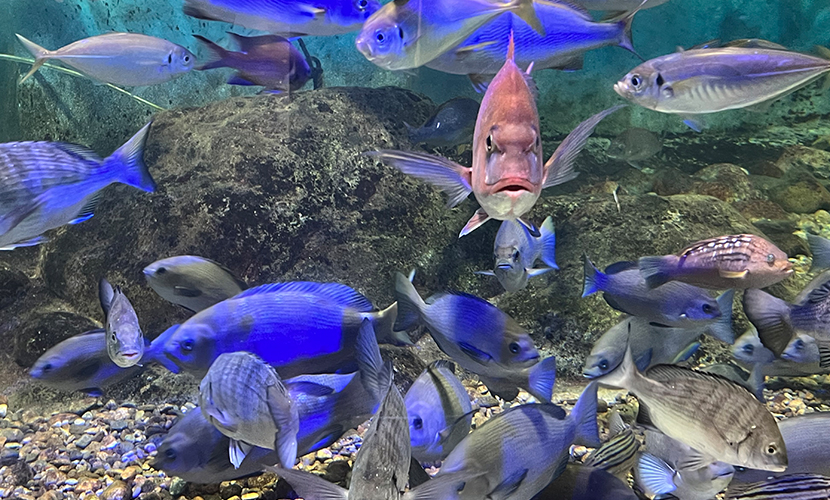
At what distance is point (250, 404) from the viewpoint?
161 cm

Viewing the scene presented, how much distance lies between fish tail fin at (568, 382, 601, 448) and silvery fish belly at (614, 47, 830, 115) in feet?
4.15

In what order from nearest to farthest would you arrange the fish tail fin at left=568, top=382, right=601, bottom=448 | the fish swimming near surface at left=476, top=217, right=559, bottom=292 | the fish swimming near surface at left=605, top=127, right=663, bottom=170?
the fish tail fin at left=568, top=382, right=601, bottom=448 < the fish swimming near surface at left=476, top=217, right=559, bottom=292 < the fish swimming near surface at left=605, top=127, right=663, bottom=170

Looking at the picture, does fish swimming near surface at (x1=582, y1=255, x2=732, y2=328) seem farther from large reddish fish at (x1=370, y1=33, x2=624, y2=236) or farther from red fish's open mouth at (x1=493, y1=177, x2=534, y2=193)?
red fish's open mouth at (x1=493, y1=177, x2=534, y2=193)

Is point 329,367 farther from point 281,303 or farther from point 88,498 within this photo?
point 88,498

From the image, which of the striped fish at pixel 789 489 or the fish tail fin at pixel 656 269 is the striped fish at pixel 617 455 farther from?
the fish tail fin at pixel 656 269

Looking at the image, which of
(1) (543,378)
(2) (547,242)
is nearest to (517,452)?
(1) (543,378)

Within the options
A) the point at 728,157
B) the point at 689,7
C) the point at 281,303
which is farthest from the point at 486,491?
the point at 689,7

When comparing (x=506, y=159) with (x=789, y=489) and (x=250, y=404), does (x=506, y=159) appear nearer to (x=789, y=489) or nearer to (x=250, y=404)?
(x=250, y=404)

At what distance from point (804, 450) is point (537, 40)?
5.79ft

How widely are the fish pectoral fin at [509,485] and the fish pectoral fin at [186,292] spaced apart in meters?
1.64

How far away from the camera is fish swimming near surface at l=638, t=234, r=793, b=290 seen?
7.02ft

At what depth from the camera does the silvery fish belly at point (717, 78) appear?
1.97 metres

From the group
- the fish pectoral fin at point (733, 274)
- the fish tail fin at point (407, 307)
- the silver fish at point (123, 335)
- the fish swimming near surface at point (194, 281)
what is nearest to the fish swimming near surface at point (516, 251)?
the fish tail fin at point (407, 307)

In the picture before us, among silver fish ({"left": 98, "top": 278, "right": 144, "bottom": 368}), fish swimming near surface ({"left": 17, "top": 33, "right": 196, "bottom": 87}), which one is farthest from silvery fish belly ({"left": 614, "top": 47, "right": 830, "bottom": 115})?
fish swimming near surface ({"left": 17, "top": 33, "right": 196, "bottom": 87})
